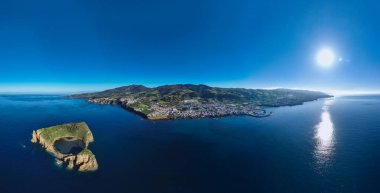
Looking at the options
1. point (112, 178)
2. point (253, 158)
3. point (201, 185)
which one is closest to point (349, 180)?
point (253, 158)

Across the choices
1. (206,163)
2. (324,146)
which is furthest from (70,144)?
(324,146)

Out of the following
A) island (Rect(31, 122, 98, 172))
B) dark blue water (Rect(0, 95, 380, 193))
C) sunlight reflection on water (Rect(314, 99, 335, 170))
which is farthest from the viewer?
sunlight reflection on water (Rect(314, 99, 335, 170))

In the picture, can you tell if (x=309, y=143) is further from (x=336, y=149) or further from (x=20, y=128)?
(x=20, y=128)

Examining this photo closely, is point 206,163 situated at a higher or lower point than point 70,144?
lower

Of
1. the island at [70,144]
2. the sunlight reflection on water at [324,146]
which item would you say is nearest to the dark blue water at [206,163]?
the sunlight reflection on water at [324,146]

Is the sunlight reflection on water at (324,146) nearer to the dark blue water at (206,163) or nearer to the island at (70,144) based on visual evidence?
the dark blue water at (206,163)

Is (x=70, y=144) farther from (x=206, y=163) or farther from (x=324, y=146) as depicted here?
(x=324, y=146)

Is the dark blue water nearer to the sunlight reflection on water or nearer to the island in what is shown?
the sunlight reflection on water

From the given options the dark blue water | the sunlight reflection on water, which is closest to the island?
the dark blue water
